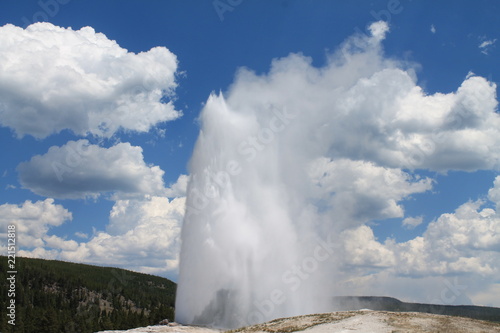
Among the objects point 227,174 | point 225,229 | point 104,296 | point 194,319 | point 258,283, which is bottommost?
point 104,296

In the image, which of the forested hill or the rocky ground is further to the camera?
the forested hill

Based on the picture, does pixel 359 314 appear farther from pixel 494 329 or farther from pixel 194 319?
pixel 194 319

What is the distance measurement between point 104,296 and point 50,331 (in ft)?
251

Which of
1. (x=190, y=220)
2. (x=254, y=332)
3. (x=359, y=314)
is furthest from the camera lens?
(x=190, y=220)

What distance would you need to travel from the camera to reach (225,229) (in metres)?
45.5

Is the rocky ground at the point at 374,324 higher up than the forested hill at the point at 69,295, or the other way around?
the rocky ground at the point at 374,324

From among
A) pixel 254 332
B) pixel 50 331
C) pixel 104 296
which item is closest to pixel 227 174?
pixel 254 332

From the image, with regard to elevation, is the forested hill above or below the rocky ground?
below

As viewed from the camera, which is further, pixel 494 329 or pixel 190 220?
pixel 190 220

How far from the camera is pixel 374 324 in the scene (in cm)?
2909

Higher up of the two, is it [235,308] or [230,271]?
[230,271]

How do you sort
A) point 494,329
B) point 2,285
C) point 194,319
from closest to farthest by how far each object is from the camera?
point 494,329, point 194,319, point 2,285

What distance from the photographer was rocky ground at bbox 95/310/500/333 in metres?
27.8

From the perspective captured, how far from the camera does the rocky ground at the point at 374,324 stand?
27.8 meters
